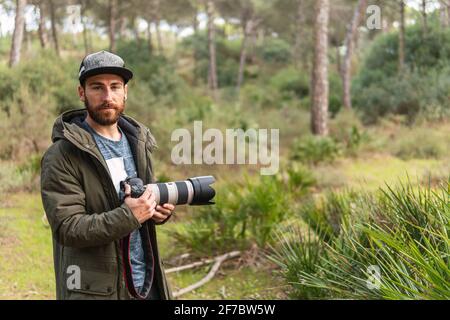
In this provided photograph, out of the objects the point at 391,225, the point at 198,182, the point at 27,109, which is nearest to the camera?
the point at 198,182

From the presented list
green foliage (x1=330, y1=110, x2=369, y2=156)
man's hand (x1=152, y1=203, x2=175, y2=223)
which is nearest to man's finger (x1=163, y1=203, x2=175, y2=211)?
man's hand (x1=152, y1=203, x2=175, y2=223)

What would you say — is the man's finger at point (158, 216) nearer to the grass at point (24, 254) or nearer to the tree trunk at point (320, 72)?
the grass at point (24, 254)

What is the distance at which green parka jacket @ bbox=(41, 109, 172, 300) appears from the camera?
2.00 m

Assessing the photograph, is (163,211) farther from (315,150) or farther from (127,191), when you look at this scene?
(315,150)

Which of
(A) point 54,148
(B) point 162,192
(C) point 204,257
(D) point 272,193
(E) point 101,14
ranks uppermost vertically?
(E) point 101,14

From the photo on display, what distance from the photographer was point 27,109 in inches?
348

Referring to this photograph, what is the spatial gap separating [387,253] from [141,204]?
1.21 meters

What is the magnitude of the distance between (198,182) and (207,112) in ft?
34.3

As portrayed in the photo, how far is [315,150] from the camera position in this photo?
1160cm

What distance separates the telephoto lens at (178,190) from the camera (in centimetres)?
214

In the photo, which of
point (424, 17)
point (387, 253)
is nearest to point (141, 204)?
point (387, 253)
